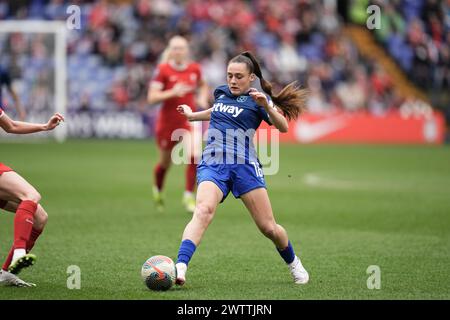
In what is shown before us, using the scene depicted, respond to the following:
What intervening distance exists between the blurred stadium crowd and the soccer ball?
23.1 m

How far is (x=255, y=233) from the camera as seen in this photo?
1172cm

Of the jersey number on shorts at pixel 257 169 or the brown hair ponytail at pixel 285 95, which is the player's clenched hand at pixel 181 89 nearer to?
the brown hair ponytail at pixel 285 95

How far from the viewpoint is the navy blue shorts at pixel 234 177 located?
7816mm

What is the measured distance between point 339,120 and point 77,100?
371 inches

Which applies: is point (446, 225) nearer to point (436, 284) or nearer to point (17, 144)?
point (436, 284)

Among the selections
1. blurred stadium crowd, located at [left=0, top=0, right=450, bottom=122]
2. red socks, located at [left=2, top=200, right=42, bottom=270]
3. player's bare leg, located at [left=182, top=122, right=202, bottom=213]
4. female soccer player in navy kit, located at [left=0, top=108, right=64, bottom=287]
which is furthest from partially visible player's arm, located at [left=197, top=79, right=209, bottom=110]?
blurred stadium crowd, located at [left=0, top=0, right=450, bottom=122]

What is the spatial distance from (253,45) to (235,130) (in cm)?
2535

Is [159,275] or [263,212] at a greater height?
[263,212]

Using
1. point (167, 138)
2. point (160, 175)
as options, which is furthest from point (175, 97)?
point (160, 175)

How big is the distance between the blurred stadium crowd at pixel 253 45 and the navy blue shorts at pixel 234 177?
897 inches

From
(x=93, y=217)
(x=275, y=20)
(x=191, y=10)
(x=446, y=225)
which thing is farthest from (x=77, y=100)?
(x=446, y=225)

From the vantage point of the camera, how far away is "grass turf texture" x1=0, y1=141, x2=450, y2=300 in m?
7.73

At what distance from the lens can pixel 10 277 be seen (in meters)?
7.63

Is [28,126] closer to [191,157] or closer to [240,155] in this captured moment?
[240,155]
